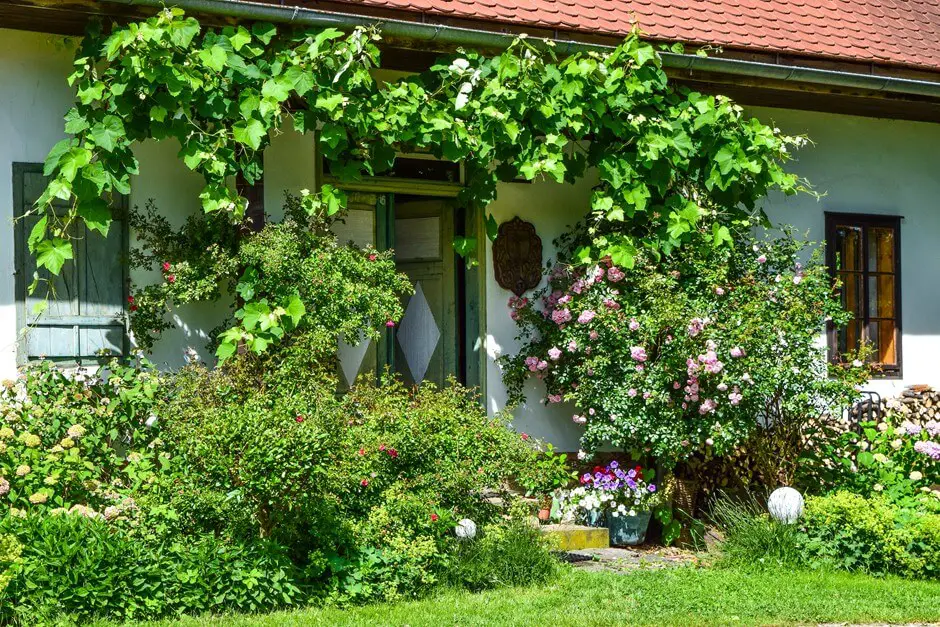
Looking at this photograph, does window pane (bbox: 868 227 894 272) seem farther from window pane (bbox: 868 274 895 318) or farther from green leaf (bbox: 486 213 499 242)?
green leaf (bbox: 486 213 499 242)

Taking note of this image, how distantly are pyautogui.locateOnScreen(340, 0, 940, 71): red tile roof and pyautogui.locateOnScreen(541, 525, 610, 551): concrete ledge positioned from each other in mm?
3646

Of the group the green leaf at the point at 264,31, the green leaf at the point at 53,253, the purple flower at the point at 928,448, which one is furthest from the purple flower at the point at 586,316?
the green leaf at the point at 53,253

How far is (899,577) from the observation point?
7637mm

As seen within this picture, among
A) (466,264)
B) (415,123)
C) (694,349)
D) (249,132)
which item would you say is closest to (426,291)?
(466,264)

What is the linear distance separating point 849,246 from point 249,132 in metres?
6.02

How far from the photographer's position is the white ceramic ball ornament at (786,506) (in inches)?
317

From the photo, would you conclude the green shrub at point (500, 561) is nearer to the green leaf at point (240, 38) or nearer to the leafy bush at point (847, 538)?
the leafy bush at point (847, 538)

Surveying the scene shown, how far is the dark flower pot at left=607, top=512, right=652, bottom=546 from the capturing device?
873 cm

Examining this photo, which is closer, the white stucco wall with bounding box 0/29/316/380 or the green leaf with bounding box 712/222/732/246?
the white stucco wall with bounding box 0/29/316/380

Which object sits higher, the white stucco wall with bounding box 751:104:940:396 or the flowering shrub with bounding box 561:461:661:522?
the white stucco wall with bounding box 751:104:940:396

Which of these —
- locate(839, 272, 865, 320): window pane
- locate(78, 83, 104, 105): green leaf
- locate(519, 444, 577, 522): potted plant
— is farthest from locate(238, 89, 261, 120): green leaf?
locate(839, 272, 865, 320): window pane

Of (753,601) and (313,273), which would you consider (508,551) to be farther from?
(313,273)

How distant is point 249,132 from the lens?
7602mm

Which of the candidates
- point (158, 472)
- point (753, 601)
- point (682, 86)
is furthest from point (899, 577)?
point (158, 472)
